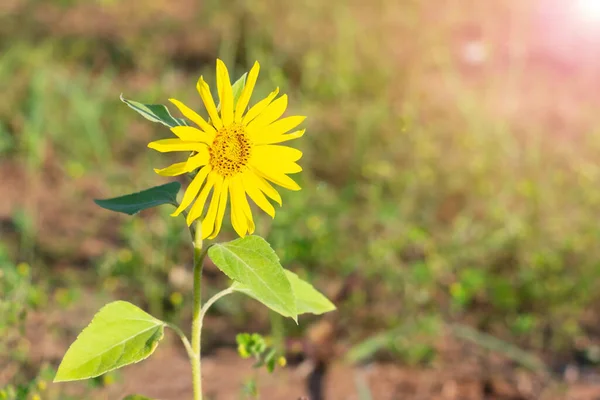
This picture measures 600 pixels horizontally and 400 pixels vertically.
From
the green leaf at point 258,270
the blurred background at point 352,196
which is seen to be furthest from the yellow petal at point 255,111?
the blurred background at point 352,196

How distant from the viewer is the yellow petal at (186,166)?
1.26 m

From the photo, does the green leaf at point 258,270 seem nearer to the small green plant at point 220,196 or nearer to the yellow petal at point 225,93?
the small green plant at point 220,196

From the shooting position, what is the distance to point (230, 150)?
1324 millimetres

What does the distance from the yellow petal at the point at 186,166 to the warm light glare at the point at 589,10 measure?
400 cm

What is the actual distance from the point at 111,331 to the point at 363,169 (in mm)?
2059

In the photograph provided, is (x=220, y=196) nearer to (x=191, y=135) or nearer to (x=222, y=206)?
(x=222, y=206)

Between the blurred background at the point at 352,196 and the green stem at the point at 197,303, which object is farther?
the blurred background at the point at 352,196

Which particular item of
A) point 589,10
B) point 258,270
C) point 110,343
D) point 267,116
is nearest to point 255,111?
point 267,116

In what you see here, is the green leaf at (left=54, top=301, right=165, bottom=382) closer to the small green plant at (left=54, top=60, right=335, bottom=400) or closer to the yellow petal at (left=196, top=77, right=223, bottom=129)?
the small green plant at (left=54, top=60, right=335, bottom=400)

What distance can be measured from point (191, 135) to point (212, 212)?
0.48 feet

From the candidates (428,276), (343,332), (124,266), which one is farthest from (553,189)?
(124,266)

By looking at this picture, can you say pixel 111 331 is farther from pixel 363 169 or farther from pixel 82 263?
pixel 363 169

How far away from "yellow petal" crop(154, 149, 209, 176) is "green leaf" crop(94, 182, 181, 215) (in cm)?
16

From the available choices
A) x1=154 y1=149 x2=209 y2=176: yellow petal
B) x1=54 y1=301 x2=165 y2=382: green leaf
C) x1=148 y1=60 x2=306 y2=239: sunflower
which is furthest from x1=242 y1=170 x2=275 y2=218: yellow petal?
x1=54 y1=301 x2=165 y2=382: green leaf
